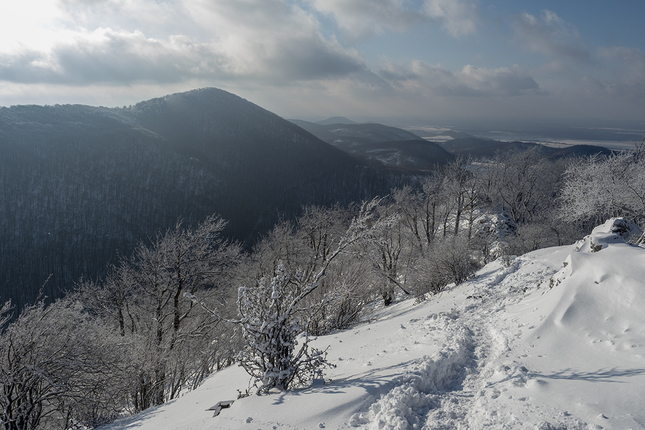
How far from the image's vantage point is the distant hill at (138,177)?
6988cm

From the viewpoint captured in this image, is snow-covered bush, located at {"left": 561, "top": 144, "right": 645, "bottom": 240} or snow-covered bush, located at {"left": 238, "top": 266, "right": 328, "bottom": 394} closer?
snow-covered bush, located at {"left": 238, "top": 266, "right": 328, "bottom": 394}

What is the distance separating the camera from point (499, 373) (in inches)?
179

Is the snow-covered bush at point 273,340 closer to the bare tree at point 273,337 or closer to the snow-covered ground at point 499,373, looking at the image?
the bare tree at point 273,337

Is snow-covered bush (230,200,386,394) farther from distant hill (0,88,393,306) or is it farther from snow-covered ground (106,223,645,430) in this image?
distant hill (0,88,393,306)

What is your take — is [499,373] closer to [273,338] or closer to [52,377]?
[273,338]

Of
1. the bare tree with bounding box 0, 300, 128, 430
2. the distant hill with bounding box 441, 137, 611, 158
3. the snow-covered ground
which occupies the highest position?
the distant hill with bounding box 441, 137, 611, 158

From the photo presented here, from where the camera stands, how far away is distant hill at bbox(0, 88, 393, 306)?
69875mm

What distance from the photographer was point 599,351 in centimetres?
448

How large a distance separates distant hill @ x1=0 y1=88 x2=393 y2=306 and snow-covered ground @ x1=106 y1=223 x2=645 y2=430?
56769 millimetres

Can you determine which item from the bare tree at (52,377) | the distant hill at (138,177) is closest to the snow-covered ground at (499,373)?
the bare tree at (52,377)

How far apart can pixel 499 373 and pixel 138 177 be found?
4036 inches

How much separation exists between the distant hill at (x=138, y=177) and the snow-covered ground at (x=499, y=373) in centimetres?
5677

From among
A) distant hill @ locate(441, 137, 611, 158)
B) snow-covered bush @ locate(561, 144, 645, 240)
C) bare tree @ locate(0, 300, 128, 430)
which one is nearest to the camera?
bare tree @ locate(0, 300, 128, 430)

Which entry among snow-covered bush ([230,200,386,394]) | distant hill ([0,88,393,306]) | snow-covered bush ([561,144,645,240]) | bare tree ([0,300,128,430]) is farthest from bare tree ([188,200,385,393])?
distant hill ([0,88,393,306])
